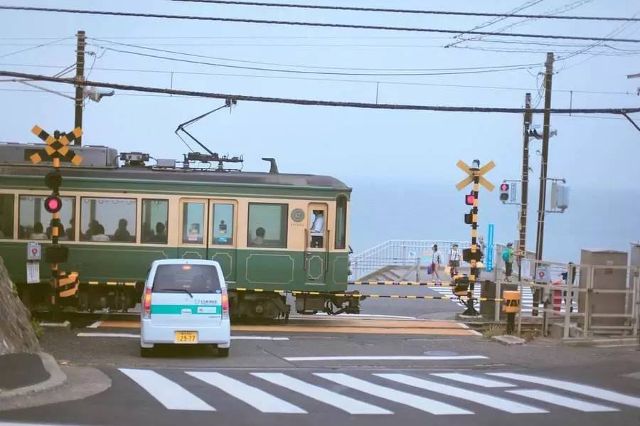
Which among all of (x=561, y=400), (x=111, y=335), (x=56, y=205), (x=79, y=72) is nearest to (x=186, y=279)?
(x=111, y=335)

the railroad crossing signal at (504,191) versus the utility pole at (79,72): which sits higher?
the utility pole at (79,72)

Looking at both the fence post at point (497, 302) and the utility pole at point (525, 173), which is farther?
the utility pole at point (525, 173)

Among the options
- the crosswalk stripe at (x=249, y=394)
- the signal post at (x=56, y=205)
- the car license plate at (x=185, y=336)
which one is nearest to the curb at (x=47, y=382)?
the crosswalk stripe at (x=249, y=394)

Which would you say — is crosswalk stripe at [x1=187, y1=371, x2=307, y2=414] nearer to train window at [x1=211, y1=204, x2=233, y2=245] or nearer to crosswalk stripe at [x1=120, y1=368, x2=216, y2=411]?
crosswalk stripe at [x1=120, y1=368, x2=216, y2=411]

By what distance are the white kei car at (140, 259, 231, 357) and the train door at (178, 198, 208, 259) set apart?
6197 millimetres

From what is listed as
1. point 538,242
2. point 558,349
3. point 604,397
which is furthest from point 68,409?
point 538,242

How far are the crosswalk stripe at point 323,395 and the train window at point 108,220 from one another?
923 cm

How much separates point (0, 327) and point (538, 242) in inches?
1004

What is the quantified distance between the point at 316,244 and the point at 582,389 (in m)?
10.3

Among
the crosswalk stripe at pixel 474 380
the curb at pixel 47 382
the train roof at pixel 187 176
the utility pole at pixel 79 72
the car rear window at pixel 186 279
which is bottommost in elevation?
the crosswalk stripe at pixel 474 380

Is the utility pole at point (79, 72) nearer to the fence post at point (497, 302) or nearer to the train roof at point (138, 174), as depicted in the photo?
the train roof at point (138, 174)

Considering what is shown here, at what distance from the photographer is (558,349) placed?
18.2m

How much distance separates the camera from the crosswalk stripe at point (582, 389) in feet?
40.3

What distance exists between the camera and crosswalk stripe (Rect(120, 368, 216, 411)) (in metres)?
11.1
